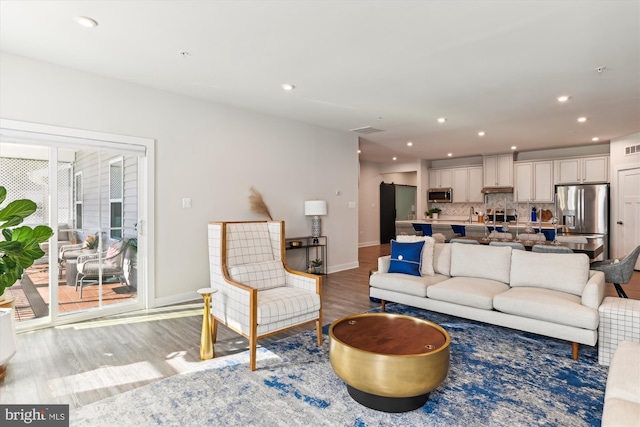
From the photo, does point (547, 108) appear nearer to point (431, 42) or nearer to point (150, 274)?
point (431, 42)

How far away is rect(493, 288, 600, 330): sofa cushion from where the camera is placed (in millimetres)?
2750

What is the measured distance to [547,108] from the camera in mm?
4902

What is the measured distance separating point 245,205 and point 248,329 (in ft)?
8.54

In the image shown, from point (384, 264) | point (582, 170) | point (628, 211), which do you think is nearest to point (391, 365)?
point (384, 264)

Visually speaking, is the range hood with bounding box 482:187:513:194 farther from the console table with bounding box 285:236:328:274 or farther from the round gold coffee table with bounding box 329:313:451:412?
the round gold coffee table with bounding box 329:313:451:412

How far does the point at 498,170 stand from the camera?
8750 millimetres

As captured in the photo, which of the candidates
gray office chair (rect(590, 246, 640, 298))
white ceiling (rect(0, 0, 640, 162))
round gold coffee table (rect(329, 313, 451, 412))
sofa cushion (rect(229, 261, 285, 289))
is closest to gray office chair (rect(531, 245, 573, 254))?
gray office chair (rect(590, 246, 640, 298))

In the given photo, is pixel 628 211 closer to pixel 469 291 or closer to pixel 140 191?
pixel 469 291

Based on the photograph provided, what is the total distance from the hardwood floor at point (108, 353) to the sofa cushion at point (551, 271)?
68.8 inches

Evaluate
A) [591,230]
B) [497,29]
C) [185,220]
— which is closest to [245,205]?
[185,220]

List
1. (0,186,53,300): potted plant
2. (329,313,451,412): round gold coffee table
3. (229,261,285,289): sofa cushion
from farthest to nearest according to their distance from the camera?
(229,261,285,289): sofa cushion
(0,186,53,300): potted plant
(329,313,451,412): round gold coffee table

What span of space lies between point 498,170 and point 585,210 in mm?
2071

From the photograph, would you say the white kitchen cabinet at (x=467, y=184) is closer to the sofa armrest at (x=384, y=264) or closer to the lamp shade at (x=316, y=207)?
the lamp shade at (x=316, y=207)

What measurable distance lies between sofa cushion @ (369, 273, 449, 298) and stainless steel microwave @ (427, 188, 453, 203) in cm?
605
